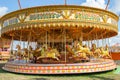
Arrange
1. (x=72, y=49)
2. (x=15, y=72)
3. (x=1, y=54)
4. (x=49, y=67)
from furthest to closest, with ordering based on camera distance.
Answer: (x=1, y=54)
(x=72, y=49)
(x=15, y=72)
(x=49, y=67)

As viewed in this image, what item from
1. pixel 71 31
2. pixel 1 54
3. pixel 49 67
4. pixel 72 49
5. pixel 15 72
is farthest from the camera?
pixel 1 54

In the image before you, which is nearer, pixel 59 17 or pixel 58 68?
pixel 58 68

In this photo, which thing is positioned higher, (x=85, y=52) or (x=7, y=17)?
(x=7, y=17)

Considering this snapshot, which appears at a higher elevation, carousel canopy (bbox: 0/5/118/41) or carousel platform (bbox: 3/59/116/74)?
carousel canopy (bbox: 0/5/118/41)

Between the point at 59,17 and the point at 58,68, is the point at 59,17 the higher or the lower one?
the higher one

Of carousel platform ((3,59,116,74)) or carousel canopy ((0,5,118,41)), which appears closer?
carousel platform ((3,59,116,74))

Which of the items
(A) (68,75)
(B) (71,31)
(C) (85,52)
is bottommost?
(A) (68,75)

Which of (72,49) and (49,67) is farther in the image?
(72,49)

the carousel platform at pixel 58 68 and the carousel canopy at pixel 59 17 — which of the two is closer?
the carousel platform at pixel 58 68

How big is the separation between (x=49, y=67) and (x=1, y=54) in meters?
20.8

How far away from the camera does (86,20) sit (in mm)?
11008


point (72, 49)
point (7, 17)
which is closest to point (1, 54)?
point (7, 17)

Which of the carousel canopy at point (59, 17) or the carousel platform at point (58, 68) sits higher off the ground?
the carousel canopy at point (59, 17)

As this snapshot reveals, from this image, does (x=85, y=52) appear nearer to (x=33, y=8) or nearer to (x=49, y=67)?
(x=49, y=67)
